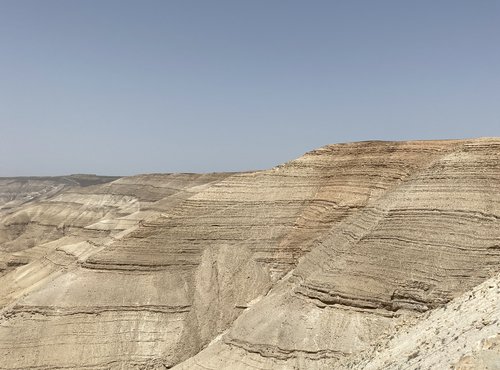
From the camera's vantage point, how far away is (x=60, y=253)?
119 feet

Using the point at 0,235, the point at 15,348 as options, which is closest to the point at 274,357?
the point at 15,348

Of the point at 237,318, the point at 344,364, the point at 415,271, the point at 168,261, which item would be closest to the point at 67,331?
the point at 168,261

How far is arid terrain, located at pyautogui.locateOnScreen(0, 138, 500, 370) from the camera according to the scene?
63.4 ft

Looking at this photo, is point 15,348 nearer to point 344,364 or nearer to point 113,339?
point 113,339

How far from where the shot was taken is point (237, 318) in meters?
25.0

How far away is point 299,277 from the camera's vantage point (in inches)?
979

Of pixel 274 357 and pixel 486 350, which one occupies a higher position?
pixel 486 350

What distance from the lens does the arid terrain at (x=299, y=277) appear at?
19.3m

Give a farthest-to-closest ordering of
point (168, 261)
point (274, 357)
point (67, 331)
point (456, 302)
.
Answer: point (168, 261) < point (67, 331) < point (274, 357) < point (456, 302)

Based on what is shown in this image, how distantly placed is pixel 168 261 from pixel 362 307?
12748 millimetres

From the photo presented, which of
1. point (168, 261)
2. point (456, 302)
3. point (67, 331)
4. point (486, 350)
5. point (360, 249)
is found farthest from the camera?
point (168, 261)

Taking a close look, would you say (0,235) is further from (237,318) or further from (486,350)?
(486,350)

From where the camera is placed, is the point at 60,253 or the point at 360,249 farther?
the point at 60,253

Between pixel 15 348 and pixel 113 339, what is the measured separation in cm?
478
